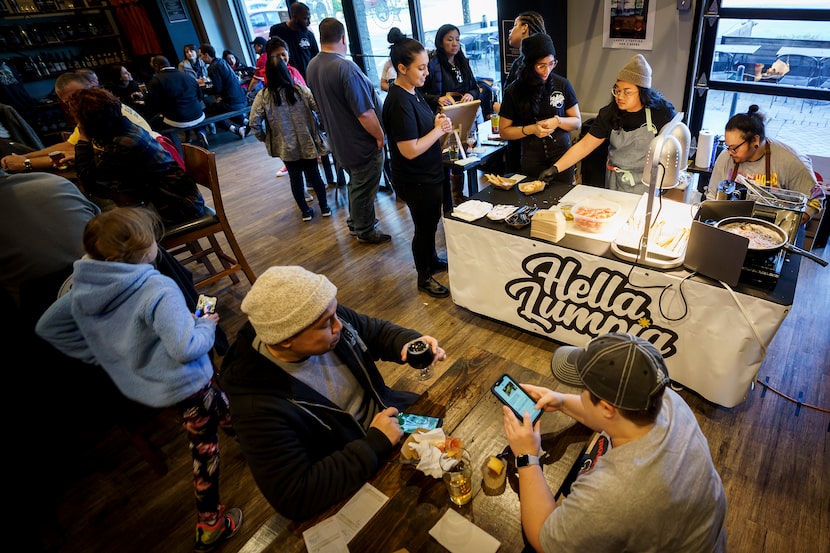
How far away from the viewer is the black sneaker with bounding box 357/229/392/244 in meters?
3.92

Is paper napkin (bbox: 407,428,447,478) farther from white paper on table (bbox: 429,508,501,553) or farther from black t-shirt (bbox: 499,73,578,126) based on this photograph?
black t-shirt (bbox: 499,73,578,126)

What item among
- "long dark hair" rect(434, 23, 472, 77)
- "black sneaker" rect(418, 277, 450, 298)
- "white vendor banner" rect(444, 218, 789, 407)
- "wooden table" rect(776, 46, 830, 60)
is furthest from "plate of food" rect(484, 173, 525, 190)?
"wooden table" rect(776, 46, 830, 60)

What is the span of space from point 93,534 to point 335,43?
3.21 meters

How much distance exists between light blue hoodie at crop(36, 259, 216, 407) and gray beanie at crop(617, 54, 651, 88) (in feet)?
7.91

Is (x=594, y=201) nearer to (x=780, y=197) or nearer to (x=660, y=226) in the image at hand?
(x=660, y=226)

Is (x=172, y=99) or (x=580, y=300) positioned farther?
(x=172, y=99)

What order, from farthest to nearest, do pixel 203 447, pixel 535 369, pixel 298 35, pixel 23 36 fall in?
pixel 23 36 < pixel 298 35 < pixel 535 369 < pixel 203 447

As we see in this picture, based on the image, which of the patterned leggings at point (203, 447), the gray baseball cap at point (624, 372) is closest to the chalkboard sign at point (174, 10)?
the patterned leggings at point (203, 447)

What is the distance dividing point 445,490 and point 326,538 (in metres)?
0.32

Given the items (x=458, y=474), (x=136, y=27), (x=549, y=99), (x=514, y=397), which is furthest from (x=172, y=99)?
(x=458, y=474)

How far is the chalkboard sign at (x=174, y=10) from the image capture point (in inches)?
293

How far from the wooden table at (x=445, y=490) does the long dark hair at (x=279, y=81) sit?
3.25 meters

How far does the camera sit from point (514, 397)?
4.42 feet

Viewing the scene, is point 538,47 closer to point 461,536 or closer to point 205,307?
point 205,307
